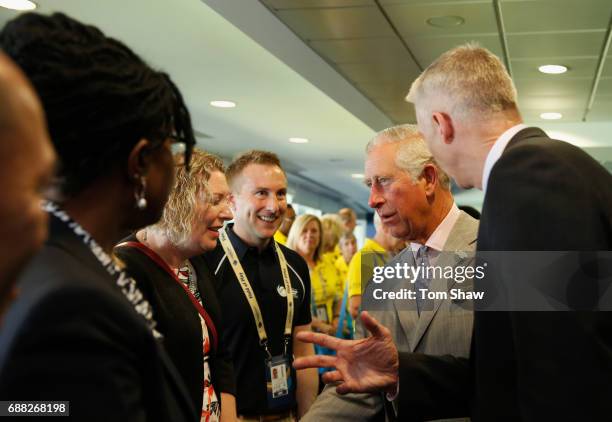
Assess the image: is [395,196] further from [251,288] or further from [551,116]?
[551,116]

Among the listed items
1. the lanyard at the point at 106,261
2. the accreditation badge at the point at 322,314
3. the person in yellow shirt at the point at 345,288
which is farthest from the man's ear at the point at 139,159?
the accreditation badge at the point at 322,314

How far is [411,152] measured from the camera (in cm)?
238

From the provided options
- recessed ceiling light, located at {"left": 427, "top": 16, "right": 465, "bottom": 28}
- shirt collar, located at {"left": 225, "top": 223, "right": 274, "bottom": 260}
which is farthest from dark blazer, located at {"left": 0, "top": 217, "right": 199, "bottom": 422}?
→ recessed ceiling light, located at {"left": 427, "top": 16, "right": 465, "bottom": 28}

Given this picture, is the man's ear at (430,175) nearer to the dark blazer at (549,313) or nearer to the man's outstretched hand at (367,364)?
the man's outstretched hand at (367,364)

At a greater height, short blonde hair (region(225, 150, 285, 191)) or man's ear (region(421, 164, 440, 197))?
short blonde hair (region(225, 150, 285, 191))

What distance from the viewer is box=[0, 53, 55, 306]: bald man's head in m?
0.52

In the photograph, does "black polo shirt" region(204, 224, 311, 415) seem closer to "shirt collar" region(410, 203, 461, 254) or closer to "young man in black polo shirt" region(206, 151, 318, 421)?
"young man in black polo shirt" region(206, 151, 318, 421)

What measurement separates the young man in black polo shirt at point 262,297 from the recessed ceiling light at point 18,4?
Result: 1859mm

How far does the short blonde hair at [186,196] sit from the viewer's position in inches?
88.3

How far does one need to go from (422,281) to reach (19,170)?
179cm

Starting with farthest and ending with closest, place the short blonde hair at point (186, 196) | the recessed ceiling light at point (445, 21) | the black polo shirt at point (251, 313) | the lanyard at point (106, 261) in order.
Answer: the recessed ceiling light at point (445, 21)
the black polo shirt at point (251, 313)
the short blonde hair at point (186, 196)
the lanyard at point (106, 261)

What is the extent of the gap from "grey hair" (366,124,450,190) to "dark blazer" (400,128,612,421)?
94cm

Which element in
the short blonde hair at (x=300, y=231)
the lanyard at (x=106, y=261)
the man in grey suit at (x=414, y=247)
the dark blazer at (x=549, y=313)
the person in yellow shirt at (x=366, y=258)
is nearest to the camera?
the lanyard at (x=106, y=261)

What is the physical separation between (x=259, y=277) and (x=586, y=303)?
1.84 meters
